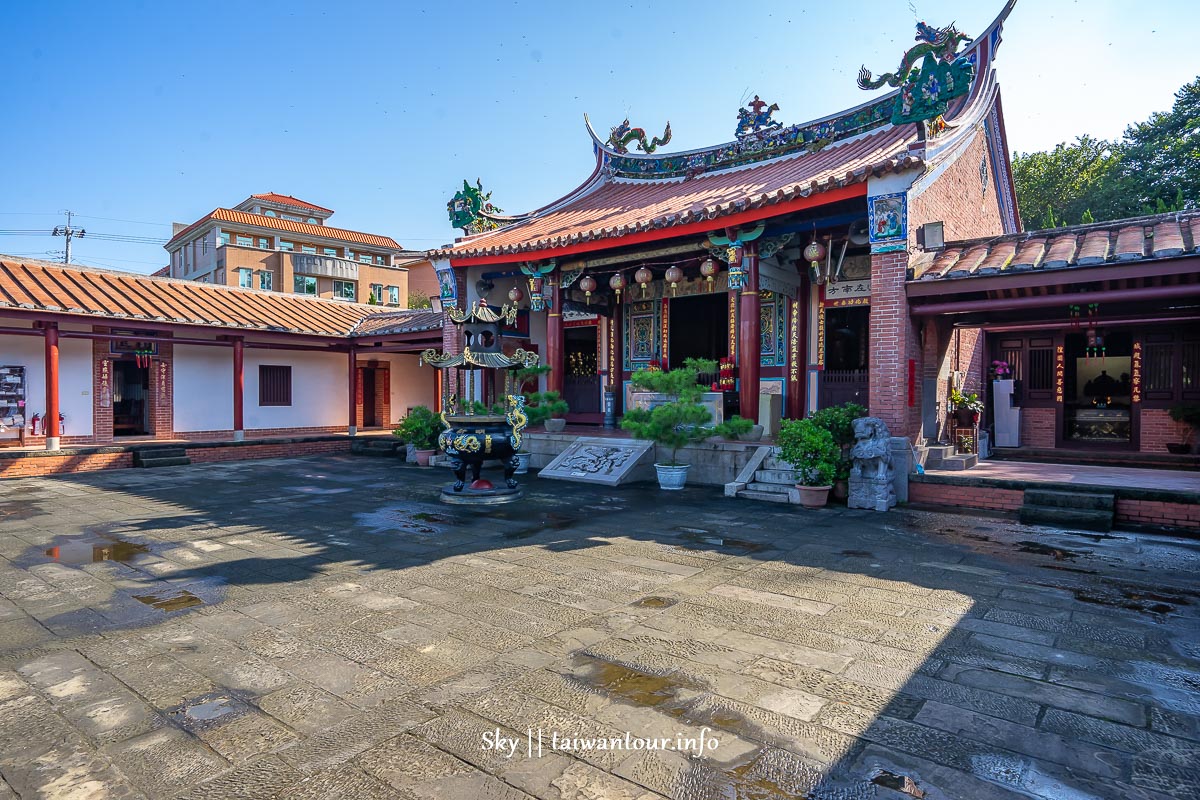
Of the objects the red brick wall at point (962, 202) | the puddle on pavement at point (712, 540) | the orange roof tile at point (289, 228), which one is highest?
the orange roof tile at point (289, 228)

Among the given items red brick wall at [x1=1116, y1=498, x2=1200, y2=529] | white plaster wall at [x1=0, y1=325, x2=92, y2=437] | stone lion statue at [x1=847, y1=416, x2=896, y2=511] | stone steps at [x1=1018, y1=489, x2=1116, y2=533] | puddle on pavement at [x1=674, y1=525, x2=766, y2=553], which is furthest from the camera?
white plaster wall at [x1=0, y1=325, x2=92, y2=437]

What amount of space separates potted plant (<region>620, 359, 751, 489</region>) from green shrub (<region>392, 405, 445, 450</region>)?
16.0 feet

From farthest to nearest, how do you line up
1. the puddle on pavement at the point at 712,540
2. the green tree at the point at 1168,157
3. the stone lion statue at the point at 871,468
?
1. the green tree at the point at 1168,157
2. the stone lion statue at the point at 871,468
3. the puddle on pavement at the point at 712,540

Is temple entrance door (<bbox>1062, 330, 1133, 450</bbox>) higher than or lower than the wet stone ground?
higher

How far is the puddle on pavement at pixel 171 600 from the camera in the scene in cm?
411

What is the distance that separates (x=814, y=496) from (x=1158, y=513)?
3.14 metres

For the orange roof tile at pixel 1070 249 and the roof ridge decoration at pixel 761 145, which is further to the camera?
the roof ridge decoration at pixel 761 145

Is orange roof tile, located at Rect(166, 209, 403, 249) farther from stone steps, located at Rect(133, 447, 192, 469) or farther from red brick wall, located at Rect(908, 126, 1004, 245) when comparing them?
red brick wall, located at Rect(908, 126, 1004, 245)

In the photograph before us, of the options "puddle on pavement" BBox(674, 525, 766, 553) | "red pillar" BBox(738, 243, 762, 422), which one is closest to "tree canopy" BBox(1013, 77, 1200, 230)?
"red pillar" BBox(738, 243, 762, 422)

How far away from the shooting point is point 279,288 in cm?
3325

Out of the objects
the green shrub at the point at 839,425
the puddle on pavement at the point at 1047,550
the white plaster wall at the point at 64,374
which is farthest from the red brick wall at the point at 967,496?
the white plaster wall at the point at 64,374

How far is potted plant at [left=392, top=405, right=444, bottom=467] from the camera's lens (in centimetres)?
1248

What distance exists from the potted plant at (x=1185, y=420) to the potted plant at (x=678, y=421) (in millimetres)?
6176

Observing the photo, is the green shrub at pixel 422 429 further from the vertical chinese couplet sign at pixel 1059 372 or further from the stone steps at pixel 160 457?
the vertical chinese couplet sign at pixel 1059 372
